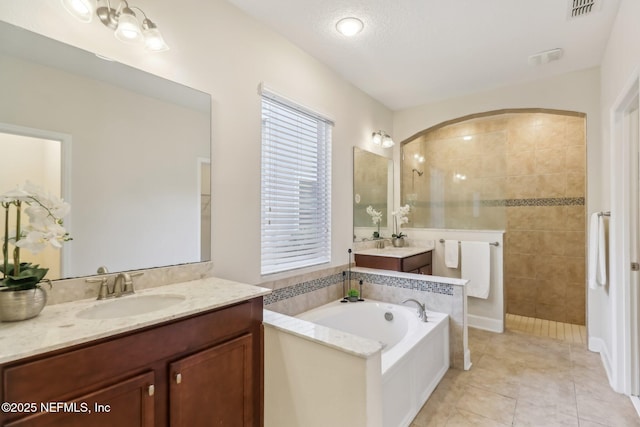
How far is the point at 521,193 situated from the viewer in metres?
4.04

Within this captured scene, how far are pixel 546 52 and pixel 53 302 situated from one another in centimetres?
379

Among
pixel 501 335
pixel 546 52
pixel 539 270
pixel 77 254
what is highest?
pixel 546 52

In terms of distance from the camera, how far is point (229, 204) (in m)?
2.04

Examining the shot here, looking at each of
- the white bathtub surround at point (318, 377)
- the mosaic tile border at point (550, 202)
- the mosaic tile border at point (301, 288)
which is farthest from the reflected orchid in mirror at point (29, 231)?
the mosaic tile border at point (550, 202)

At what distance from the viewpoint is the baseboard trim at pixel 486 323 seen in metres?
3.40

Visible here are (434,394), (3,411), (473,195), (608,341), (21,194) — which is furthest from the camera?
(473,195)

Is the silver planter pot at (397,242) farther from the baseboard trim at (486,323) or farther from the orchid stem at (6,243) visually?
the orchid stem at (6,243)

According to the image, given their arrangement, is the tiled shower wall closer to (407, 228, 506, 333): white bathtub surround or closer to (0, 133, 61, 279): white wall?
(407, 228, 506, 333): white bathtub surround

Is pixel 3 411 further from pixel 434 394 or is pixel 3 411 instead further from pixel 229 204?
pixel 434 394

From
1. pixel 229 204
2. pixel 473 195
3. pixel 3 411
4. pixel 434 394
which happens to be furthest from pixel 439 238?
pixel 3 411

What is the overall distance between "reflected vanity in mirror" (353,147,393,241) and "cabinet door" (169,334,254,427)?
196cm

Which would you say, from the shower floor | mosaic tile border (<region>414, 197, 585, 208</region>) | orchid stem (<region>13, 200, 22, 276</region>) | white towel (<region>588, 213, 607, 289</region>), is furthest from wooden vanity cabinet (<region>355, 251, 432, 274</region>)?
orchid stem (<region>13, 200, 22, 276</region>)

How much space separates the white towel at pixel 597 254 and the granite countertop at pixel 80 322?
2.78m

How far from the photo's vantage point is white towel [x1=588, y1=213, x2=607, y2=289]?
2.54m
